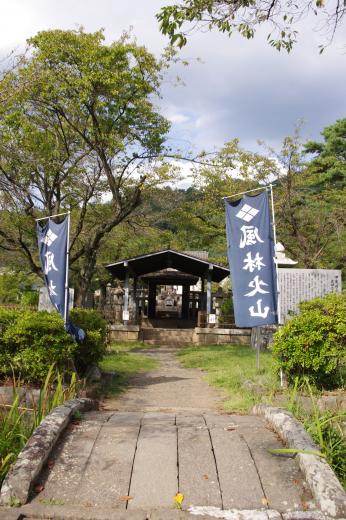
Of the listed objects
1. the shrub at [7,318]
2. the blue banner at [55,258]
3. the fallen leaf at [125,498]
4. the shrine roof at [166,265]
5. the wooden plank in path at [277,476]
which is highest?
the shrine roof at [166,265]

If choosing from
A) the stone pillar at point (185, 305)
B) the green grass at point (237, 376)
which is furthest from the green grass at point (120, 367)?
the stone pillar at point (185, 305)

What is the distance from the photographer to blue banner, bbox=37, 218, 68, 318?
905 centimetres

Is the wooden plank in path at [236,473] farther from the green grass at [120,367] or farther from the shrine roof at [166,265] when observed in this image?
the shrine roof at [166,265]

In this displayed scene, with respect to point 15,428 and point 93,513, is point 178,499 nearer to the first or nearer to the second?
point 93,513

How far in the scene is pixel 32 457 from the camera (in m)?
3.71

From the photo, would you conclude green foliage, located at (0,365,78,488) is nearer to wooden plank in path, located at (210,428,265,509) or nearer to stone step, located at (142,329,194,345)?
wooden plank in path, located at (210,428,265,509)

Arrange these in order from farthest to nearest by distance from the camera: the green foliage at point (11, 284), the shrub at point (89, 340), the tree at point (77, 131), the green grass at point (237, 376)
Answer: the green foliage at point (11, 284) → the tree at point (77, 131) → the shrub at point (89, 340) → the green grass at point (237, 376)

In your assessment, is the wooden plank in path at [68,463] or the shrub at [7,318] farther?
the shrub at [7,318]

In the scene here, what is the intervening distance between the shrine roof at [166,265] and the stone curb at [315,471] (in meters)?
16.1

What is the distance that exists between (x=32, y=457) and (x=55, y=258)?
5908 millimetres

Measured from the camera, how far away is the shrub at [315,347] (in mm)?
7668

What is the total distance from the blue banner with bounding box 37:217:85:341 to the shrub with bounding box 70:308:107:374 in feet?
2.23

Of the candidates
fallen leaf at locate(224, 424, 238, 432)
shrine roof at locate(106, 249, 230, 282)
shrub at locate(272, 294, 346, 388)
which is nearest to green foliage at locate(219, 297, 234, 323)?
shrine roof at locate(106, 249, 230, 282)

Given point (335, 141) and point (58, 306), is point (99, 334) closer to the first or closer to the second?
point (58, 306)
